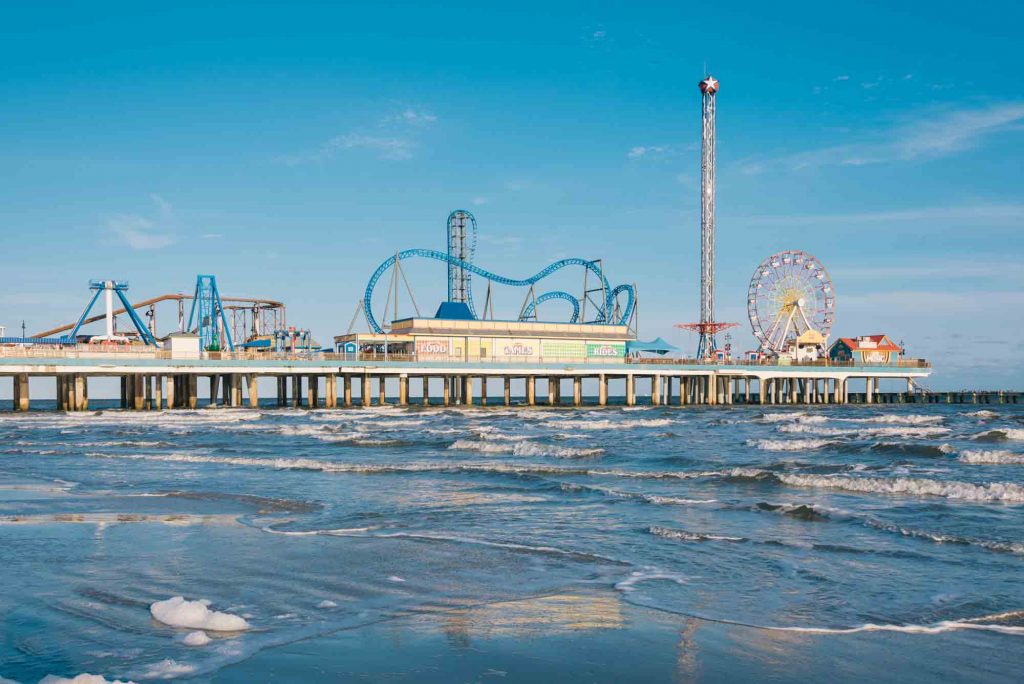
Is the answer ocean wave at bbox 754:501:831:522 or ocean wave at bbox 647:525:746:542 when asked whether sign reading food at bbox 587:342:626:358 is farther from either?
ocean wave at bbox 647:525:746:542

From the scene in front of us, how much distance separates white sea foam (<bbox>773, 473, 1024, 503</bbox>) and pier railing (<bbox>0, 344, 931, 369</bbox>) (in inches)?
1597

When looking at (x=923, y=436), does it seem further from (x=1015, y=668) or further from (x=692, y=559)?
(x=1015, y=668)

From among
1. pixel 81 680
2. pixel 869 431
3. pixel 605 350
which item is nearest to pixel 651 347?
pixel 605 350

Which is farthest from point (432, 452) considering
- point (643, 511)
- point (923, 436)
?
point (923, 436)

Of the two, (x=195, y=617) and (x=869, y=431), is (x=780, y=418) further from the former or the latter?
(x=195, y=617)

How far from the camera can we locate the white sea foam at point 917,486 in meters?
15.4

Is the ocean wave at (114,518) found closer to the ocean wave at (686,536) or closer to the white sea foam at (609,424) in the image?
the ocean wave at (686,536)

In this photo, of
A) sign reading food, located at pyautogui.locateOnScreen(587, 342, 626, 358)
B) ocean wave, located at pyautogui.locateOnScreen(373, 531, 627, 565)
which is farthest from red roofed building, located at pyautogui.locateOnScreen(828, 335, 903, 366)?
ocean wave, located at pyautogui.locateOnScreen(373, 531, 627, 565)

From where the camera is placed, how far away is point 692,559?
33.4ft

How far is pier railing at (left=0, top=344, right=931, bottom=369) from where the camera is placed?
154 feet

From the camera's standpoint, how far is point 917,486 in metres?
16.4

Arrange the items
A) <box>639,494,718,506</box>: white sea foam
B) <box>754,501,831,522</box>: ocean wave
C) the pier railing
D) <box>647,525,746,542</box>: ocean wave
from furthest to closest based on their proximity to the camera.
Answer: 1. the pier railing
2. <box>639,494,718,506</box>: white sea foam
3. <box>754,501,831,522</box>: ocean wave
4. <box>647,525,746,542</box>: ocean wave

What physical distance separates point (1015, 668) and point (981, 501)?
9.65 metres

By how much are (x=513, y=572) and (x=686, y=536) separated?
3.23 meters
